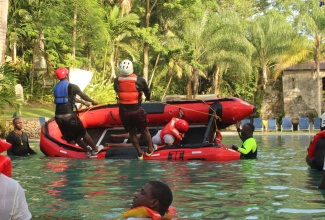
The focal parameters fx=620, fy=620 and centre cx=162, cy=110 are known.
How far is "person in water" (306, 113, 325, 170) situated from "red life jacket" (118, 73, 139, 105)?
141 inches

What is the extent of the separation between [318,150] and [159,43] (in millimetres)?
26324

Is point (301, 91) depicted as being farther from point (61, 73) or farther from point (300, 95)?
point (61, 73)

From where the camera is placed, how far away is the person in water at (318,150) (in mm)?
9031

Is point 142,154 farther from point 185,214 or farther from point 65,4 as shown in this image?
point 65,4

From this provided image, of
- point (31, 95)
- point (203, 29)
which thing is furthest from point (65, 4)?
point (203, 29)

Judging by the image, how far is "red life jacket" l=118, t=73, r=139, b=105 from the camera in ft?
A: 38.1

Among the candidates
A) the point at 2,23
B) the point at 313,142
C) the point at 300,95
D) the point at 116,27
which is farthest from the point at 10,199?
the point at 300,95

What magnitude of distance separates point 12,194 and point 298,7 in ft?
175

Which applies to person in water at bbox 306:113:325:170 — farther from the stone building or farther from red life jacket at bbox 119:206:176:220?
the stone building

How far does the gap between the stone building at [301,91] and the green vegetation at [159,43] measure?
949 mm

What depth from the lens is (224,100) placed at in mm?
13445

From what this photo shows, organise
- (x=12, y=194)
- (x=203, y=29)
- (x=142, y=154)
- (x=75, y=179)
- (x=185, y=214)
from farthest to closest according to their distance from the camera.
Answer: (x=203, y=29) < (x=142, y=154) < (x=75, y=179) < (x=185, y=214) < (x=12, y=194)

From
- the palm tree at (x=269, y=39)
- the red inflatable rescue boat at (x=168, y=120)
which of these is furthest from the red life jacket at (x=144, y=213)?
the palm tree at (x=269, y=39)

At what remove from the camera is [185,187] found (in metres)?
7.98
